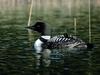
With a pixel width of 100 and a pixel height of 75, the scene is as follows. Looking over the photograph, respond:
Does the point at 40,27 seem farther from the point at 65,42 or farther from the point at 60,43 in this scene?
the point at 65,42

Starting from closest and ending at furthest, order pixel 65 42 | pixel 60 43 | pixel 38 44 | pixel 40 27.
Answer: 1. pixel 65 42
2. pixel 60 43
3. pixel 38 44
4. pixel 40 27

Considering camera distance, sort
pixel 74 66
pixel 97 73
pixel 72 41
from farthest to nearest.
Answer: pixel 72 41, pixel 74 66, pixel 97 73

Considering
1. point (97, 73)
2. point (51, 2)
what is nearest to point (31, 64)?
point (97, 73)

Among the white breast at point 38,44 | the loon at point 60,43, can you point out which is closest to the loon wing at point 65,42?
the loon at point 60,43

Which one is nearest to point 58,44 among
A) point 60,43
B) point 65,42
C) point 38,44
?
point 60,43

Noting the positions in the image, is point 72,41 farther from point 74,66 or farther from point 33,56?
point 74,66

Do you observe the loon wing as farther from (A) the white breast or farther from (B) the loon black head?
(B) the loon black head

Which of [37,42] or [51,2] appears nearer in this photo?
[37,42]

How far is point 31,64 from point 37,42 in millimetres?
5303

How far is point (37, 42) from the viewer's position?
25.0 meters

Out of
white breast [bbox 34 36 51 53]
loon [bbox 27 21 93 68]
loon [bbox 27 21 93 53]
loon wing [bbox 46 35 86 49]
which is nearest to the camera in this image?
loon [bbox 27 21 93 68]

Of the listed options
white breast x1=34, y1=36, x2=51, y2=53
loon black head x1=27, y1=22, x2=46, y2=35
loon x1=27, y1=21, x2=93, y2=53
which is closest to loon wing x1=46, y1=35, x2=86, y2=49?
loon x1=27, y1=21, x2=93, y2=53

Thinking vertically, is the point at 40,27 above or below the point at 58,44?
above

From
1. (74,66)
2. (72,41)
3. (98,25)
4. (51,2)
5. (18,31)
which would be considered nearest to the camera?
(74,66)
